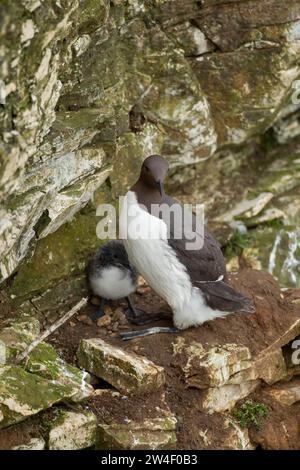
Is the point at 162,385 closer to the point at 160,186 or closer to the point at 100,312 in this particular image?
the point at 100,312

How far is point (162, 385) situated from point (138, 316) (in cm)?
124

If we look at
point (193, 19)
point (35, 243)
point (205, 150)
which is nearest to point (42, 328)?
point (35, 243)

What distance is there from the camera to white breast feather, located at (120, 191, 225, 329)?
7.47 m

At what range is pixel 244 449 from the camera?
725 cm

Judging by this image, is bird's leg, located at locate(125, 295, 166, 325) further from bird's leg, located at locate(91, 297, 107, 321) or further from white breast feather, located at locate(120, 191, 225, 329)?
white breast feather, located at locate(120, 191, 225, 329)

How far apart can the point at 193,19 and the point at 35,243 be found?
3407mm

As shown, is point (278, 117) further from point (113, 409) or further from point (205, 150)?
point (113, 409)

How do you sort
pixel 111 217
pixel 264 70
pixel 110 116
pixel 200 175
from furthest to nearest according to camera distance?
pixel 200 175 → pixel 264 70 → pixel 111 217 → pixel 110 116

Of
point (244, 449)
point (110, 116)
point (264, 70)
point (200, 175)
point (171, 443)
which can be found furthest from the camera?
point (200, 175)

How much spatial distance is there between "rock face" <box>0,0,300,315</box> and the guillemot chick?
19 cm

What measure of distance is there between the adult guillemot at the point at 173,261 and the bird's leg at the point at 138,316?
1.47 feet

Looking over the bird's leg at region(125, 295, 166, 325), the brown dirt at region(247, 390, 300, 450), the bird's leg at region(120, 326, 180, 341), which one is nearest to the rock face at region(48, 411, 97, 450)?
the bird's leg at region(120, 326, 180, 341)

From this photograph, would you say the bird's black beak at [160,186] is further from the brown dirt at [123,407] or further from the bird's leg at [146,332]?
the brown dirt at [123,407]

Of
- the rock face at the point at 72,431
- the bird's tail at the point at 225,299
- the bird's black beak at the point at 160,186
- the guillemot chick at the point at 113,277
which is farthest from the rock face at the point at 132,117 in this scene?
the bird's tail at the point at 225,299
